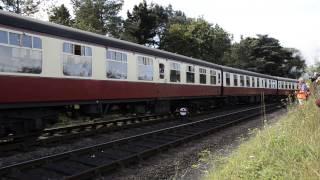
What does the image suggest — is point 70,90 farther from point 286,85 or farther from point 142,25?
point 142,25

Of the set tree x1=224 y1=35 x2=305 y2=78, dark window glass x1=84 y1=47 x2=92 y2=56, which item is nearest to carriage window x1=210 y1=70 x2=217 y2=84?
dark window glass x1=84 y1=47 x2=92 y2=56

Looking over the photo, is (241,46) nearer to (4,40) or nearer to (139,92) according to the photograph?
(139,92)

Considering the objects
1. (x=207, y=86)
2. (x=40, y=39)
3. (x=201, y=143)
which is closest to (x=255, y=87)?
(x=207, y=86)

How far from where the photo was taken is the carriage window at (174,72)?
19.5 m

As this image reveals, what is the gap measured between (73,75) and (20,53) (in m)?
2.17

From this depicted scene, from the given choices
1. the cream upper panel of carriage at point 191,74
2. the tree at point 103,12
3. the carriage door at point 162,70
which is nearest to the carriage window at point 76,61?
the carriage door at point 162,70

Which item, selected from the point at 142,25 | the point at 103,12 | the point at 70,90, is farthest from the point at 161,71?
the point at 103,12

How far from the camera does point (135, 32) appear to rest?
54969mm

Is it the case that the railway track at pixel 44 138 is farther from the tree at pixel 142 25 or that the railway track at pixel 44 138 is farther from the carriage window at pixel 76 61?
the tree at pixel 142 25

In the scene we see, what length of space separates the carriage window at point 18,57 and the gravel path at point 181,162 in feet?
11.9

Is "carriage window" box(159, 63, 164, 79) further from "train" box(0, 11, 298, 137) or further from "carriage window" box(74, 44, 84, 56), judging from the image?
"carriage window" box(74, 44, 84, 56)

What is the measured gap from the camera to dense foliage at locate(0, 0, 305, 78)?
2208 inches

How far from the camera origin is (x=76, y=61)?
12492mm

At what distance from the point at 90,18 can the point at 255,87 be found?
26.8 meters
